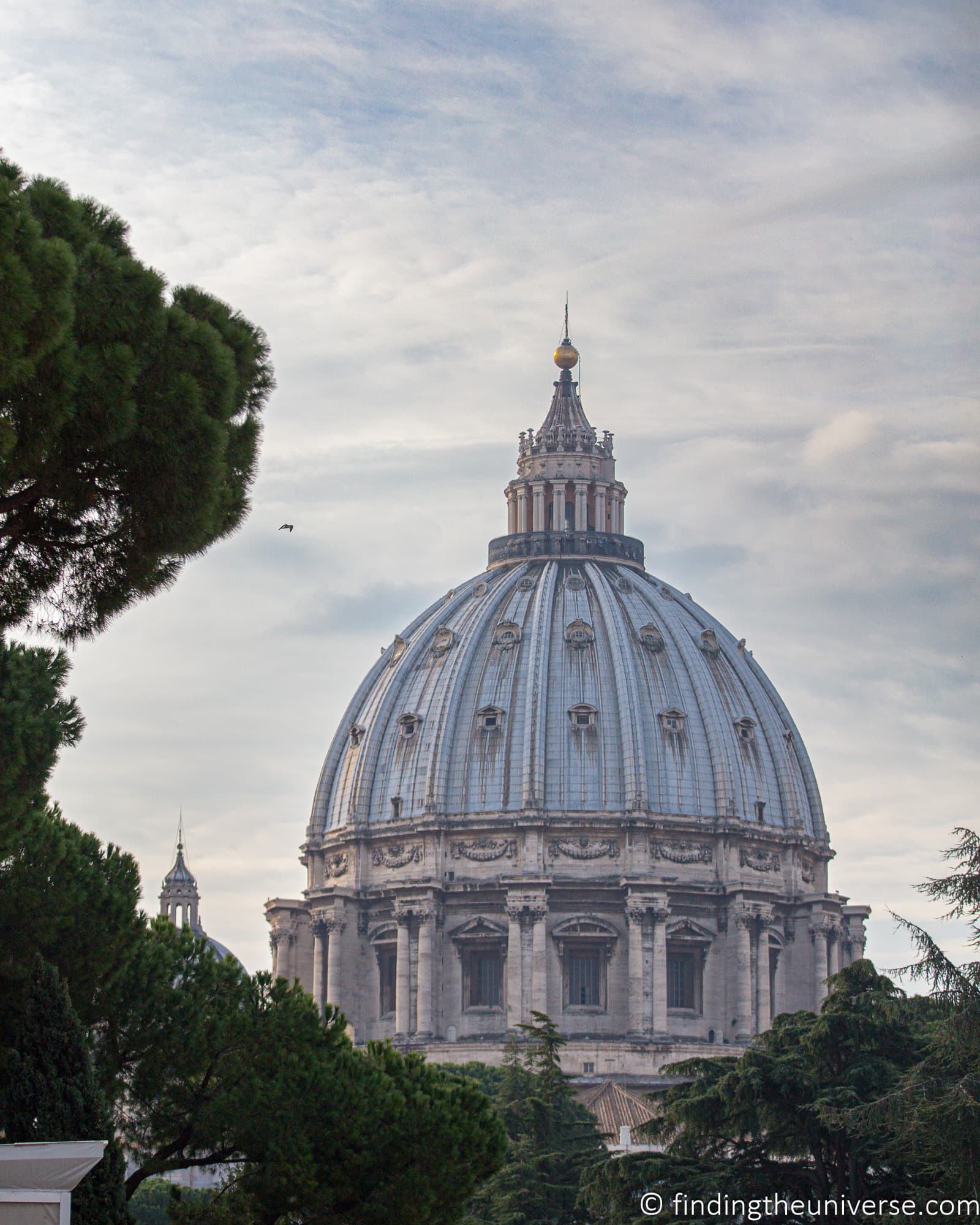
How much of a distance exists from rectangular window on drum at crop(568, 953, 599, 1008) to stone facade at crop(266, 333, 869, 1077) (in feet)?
0.22

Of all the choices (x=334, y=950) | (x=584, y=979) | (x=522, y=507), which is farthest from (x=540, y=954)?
(x=522, y=507)

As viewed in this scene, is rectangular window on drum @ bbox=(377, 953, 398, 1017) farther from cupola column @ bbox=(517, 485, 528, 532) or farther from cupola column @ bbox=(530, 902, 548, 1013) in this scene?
cupola column @ bbox=(517, 485, 528, 532)

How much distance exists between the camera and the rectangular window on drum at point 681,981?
8425 centimetres

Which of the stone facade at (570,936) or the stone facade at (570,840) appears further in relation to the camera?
the stone facade at (570,840)

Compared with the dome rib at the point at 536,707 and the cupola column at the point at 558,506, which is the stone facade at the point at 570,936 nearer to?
the dome rib at the point at 536,707

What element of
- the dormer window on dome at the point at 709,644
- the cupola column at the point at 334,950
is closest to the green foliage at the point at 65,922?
the cupola column at the point at 334,950

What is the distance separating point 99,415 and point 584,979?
6789cm

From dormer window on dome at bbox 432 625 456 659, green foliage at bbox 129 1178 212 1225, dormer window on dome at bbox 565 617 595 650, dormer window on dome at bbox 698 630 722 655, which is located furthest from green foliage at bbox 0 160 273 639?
dormer window on dome at bbox 698 630 722 655

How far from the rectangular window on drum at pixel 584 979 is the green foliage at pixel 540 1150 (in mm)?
27547

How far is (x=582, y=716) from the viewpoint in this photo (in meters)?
87.0

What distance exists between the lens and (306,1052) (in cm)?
2594

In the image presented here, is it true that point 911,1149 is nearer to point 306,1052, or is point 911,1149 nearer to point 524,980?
point 306,1052

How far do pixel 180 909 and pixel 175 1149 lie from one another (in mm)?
86384

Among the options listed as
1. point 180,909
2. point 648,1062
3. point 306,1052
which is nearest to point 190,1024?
point 306,1052
